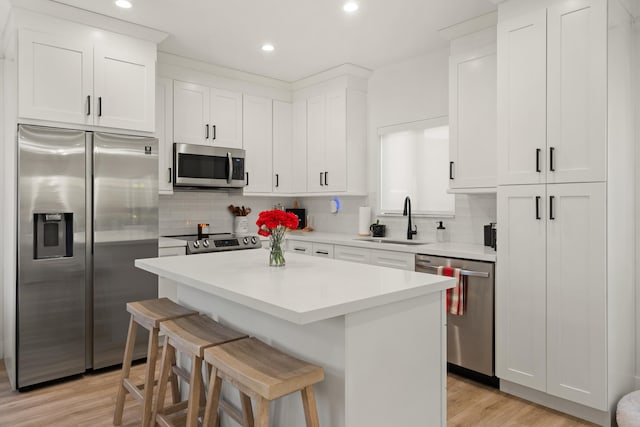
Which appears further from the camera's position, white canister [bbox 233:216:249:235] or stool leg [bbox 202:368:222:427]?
white canister [bbox 233:216:249:235]

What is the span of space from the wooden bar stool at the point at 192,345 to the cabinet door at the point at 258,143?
2.60m

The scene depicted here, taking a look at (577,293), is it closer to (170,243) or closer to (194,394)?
(194,394)

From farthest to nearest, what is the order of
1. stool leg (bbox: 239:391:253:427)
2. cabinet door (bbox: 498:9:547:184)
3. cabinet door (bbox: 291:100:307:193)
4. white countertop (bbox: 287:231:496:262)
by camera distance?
cabinet door (bbox: 291:100:307:193) → white countertop (bbox: 287:231:496:262) → cabinet door (bbox: 498:9:547:184) → stool leg (bbox: 239:391:253:427)

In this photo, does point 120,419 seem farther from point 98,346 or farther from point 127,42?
point 127,42

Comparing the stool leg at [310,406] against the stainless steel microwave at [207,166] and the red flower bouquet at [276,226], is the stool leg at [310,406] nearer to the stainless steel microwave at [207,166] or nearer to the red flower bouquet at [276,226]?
the red flower bouquet at [276,226]

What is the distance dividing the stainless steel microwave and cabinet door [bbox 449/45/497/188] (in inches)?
Result: 84.1

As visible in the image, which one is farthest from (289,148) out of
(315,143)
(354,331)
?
(354,331)

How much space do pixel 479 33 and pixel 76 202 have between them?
3243 mm

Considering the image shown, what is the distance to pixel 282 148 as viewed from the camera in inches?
194

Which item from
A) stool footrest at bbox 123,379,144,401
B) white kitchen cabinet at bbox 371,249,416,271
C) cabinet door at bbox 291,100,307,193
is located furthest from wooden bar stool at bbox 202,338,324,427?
cabinet door at bbox 291,100,307,193

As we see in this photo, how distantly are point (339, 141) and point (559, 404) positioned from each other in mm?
2926

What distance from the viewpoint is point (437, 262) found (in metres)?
3.22

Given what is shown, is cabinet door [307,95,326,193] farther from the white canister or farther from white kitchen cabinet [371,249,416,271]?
white kitchen cabinet [371,249,416,271]

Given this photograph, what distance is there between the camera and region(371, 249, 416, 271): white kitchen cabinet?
341 cm
